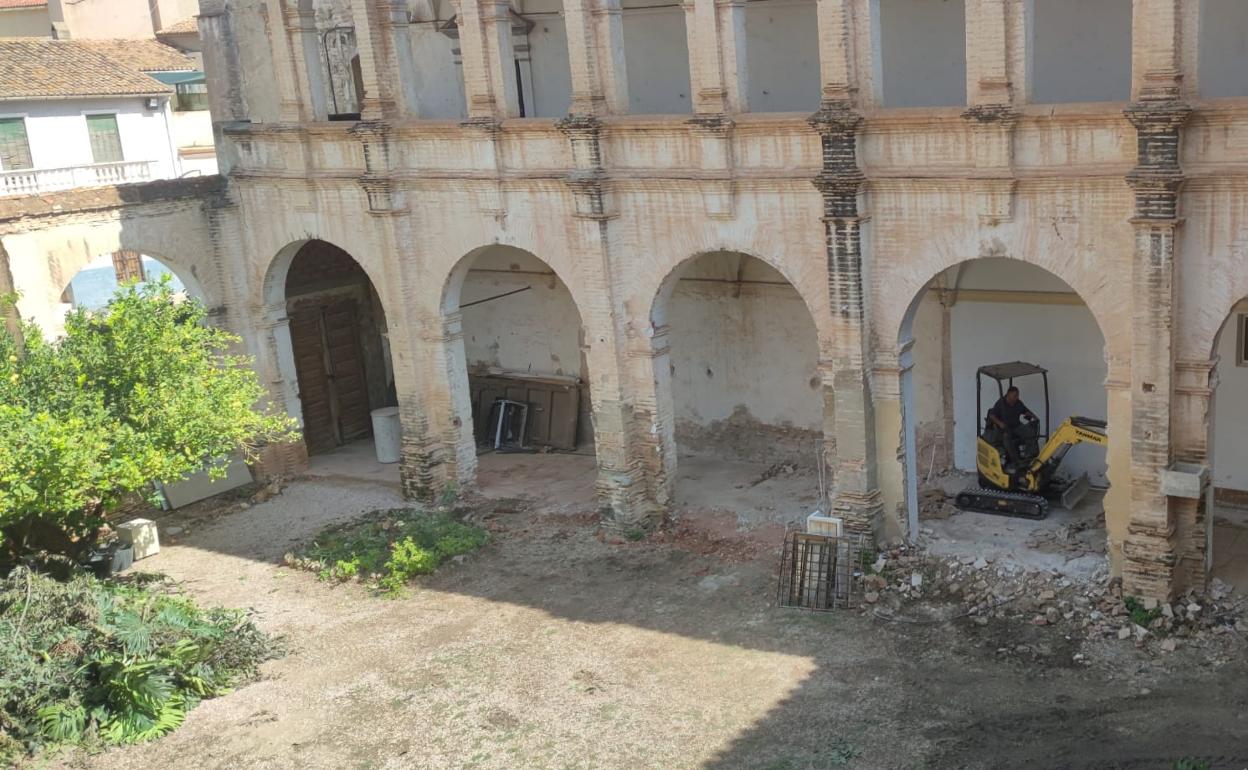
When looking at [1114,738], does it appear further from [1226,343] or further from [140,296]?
[140,296]

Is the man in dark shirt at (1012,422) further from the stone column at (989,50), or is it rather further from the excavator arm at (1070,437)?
the stone column at (989,50)

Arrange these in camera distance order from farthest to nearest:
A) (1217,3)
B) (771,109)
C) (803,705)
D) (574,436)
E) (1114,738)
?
(574,436)
(771,109)
(1217,3)
(803,705)
(1114,738)

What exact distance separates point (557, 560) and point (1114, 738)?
7816 mm

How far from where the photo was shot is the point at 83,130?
32.0 meters

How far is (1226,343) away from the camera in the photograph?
1645 centimetres

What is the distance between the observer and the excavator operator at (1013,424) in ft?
56.2

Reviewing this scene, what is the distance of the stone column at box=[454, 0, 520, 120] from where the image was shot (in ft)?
58.1

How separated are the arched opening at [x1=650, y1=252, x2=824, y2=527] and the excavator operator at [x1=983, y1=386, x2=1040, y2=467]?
9.39ft

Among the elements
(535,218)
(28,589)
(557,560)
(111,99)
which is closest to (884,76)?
(535,218)

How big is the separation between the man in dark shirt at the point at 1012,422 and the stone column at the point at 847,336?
224 cm

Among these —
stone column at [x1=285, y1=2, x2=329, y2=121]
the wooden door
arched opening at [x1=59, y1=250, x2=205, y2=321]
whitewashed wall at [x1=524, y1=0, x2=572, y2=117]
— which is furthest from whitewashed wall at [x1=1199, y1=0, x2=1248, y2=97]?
arched opening at [x1=59, y1=250, x2=205, y2=321]

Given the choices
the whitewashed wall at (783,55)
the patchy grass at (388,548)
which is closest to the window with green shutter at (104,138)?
the patchy grass at (388,548)

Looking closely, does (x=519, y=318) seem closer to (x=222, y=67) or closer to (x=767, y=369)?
(x=767, y=369)

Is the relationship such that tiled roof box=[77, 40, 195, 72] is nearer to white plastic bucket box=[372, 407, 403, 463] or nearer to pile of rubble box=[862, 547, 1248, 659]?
white plastic bucket box=[372, 407, 403, 463]
